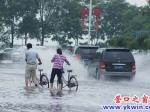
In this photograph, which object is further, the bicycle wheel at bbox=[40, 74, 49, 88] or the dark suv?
the dark suv

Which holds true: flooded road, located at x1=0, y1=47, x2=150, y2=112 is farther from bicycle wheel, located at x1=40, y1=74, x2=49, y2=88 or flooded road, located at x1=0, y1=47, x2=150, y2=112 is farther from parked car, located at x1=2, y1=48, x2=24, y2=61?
parked car, located at x1=2, y1=48, x2=24, y2=61

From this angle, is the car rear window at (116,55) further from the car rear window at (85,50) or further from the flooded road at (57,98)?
the car rear window at (85,50)

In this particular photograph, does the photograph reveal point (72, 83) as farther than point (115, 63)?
No

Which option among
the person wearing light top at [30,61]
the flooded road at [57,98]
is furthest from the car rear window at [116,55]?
the person wearing light top at [30,61]

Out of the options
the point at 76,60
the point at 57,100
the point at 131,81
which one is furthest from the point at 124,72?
the point at 76,60

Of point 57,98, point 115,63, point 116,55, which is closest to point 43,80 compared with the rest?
point 57,98

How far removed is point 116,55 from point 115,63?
1.60 ft

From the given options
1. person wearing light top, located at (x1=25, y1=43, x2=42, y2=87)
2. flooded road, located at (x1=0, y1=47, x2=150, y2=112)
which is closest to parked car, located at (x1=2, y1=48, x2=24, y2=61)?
flooded road, located at (x1=0, y1=47, x2=150, y2=112)

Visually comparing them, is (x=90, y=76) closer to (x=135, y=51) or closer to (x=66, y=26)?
(x=135, y=51)

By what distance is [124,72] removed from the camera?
100ft

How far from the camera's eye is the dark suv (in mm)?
30266

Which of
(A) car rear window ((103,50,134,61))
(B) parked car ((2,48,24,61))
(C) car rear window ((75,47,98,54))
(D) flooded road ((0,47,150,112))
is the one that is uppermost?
(A) car rear window ((103,50,134,61))

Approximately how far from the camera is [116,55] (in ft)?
101

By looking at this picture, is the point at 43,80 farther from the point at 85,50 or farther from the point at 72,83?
the point at 85,50
